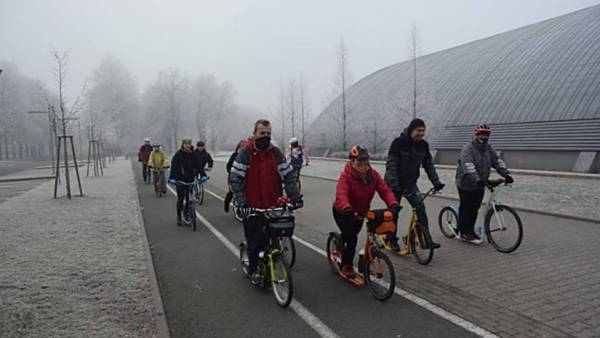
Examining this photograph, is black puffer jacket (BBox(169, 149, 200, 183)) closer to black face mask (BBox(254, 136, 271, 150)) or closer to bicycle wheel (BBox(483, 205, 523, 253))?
black face mask (BBox(254, 136, 271, 150))

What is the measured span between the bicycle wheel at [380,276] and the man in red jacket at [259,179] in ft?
3.58

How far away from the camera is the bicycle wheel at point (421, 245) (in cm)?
619

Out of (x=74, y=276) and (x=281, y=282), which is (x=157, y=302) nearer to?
(x=281, y=282)

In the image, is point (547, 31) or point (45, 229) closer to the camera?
point (45, 229)

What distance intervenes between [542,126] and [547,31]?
14051 millimetres

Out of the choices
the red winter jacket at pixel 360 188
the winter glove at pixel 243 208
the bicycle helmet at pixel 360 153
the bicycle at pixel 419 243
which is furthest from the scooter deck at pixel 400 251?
the winter glove at pixel 243 208

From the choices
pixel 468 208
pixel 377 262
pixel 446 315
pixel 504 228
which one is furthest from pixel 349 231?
pixel 504 228

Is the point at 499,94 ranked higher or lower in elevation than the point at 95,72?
lower

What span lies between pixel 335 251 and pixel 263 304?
138cm

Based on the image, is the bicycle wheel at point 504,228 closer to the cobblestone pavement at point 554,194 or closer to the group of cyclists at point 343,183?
the group of cyclists at point 343,183

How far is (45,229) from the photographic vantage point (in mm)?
9445

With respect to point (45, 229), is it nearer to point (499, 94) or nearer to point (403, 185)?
point (403, 185)

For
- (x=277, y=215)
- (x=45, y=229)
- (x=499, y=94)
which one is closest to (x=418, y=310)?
(x=277, y=215)

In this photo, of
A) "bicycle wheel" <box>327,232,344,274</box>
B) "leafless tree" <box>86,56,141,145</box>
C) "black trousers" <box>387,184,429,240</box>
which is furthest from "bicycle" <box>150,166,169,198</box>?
"leafless tree" <box>86,56,141,145</box>
